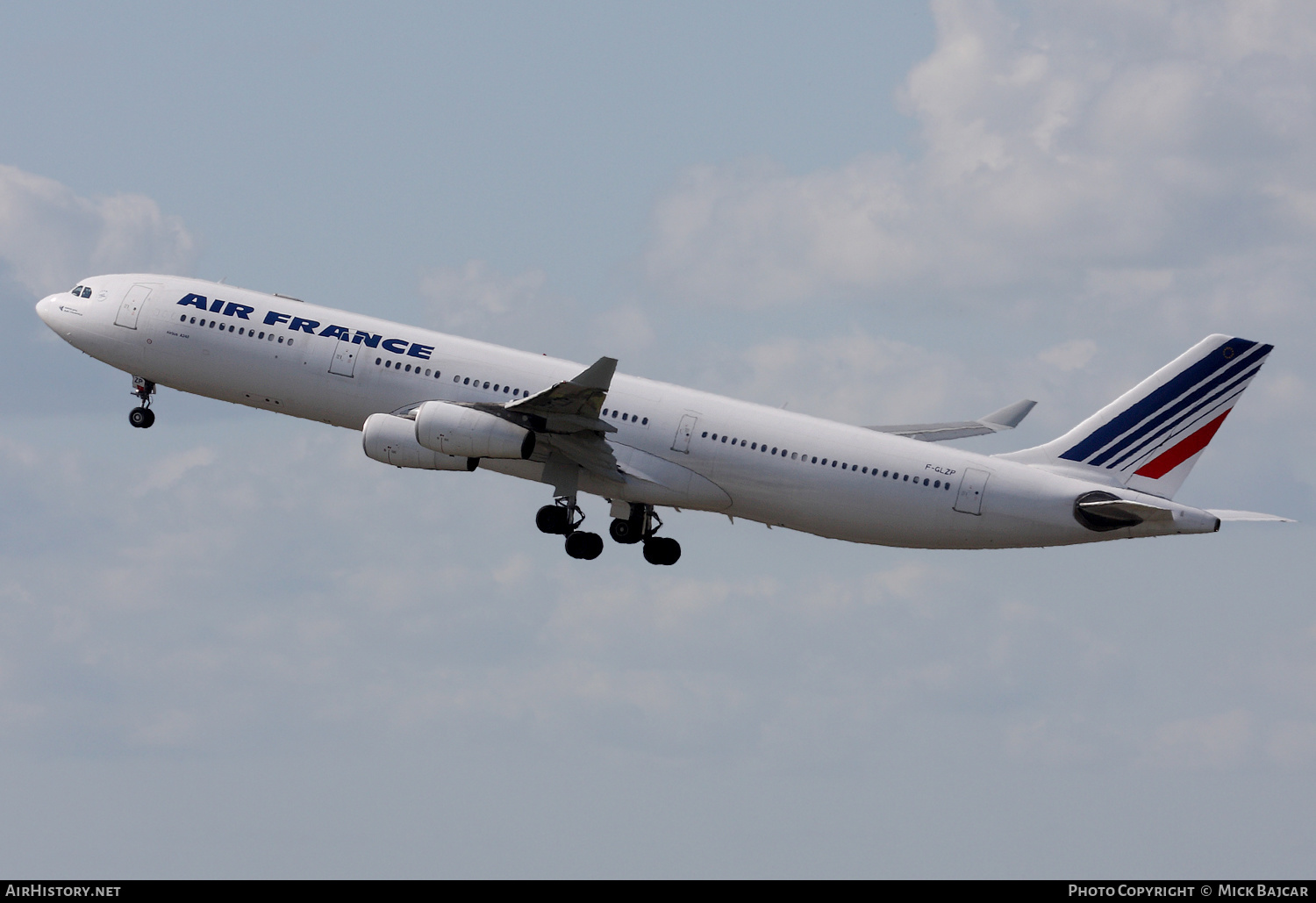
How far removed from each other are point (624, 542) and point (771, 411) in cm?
771

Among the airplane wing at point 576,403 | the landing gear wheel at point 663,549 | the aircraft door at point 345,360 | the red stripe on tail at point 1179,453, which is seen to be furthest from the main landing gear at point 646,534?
the red stripe on tail at point 1179,453

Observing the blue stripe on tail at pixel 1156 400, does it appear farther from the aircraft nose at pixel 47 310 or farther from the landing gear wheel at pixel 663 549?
the aircraft nose at pixel 47 310

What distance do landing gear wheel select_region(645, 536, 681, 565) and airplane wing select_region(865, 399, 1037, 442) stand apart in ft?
28.0

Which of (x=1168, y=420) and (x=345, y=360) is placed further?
(x=345, y=360)

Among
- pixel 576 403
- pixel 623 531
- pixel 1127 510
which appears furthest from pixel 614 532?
pixel 1127 510

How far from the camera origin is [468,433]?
4744 cm

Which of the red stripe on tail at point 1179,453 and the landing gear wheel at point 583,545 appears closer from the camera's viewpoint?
the red stripe on tail at point 1179,453

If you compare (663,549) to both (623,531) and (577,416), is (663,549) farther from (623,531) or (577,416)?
(577,416)

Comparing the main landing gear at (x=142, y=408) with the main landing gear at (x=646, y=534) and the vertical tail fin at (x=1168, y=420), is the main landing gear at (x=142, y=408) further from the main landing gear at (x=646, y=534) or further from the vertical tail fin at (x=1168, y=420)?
the vertical tail fin at (x=1168, y=420)

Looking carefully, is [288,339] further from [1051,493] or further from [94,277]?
Answer: [1051,493]

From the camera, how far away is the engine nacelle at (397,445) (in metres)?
48.8

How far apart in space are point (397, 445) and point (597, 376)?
7088 millimetres

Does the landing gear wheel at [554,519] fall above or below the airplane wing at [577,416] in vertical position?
below

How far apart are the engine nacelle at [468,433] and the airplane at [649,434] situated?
5cm
